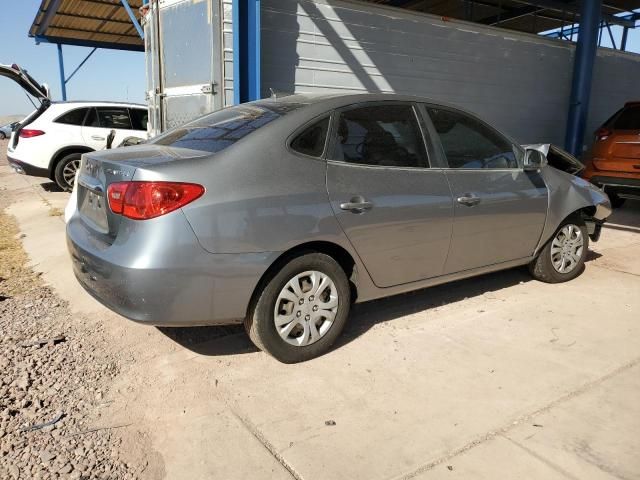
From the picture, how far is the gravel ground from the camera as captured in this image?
7.73 ft

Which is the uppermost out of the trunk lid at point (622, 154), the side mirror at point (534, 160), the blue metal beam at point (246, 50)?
A: the blue metal beam at point (246, 50)

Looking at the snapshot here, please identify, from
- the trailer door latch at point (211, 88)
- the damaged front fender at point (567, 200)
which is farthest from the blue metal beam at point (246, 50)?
the damaged front fender at point (567, 200)

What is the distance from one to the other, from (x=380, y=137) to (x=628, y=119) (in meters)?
6.13

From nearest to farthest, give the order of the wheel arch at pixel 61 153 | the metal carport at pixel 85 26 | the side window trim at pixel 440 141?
the side window trim at pixel 440 141 < the wheel arch at pixel 61 153 < the metal carport at pixel 85 26

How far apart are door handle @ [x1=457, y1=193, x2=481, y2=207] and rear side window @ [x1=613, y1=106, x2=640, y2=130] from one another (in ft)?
17.0

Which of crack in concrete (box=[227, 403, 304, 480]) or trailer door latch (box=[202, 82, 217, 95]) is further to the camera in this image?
trailer door latch (box=[202, 82, 217, 95])

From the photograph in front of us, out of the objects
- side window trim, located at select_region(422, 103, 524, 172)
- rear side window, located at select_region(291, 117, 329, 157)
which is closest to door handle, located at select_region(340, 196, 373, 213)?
rear side window, located at select_region(291, 117, 329, 157)

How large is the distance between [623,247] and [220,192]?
544 centimetres

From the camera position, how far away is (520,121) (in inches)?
405

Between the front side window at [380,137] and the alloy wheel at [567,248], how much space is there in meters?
1.81

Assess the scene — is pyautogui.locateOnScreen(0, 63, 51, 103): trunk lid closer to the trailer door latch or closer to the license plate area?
the trailer door latch

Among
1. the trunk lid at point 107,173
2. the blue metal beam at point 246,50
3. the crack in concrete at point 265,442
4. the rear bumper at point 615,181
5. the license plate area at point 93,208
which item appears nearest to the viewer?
the crack in concrete at point 265,442

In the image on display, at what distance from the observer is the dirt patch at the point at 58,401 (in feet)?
7.72

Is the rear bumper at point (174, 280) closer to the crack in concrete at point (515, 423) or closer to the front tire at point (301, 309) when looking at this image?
the front tire at point (301, 309)
